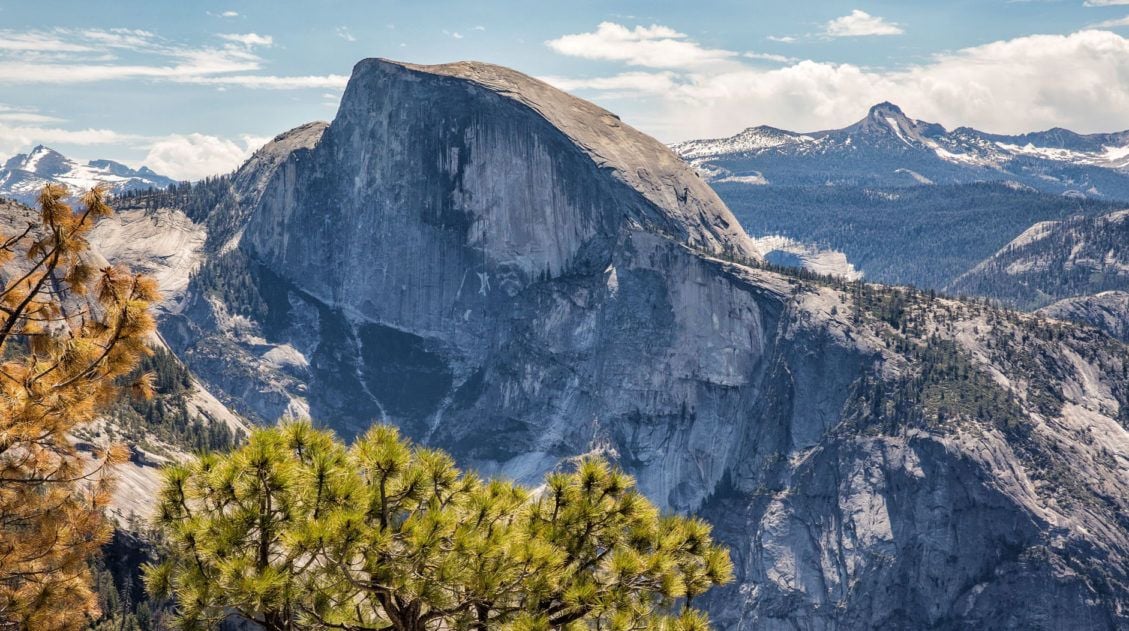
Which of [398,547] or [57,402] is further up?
[57,402]

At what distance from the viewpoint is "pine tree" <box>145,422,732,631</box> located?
26.1 metres

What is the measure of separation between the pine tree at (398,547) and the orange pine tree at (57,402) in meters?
5.50

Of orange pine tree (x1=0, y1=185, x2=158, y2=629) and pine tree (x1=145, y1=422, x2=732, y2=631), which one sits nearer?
pine tree (x1=145, y1=422, x2=732, y2=631)

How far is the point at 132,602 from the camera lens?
15850cm

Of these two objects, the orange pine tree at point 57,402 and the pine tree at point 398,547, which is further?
the orange pine tree at point 57,402

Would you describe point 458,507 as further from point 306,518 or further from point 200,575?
point 200,575

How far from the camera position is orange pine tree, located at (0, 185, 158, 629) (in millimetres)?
30703

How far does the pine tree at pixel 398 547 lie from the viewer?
26062 millimetres

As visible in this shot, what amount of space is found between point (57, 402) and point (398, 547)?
11343 mm

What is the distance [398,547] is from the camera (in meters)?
27.4

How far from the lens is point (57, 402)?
1220 inches

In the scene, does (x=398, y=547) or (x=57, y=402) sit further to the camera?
(x=57, y=402)

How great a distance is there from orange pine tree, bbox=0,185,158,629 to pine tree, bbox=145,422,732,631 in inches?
216

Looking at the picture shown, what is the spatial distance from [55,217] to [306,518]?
1177 centimetres
